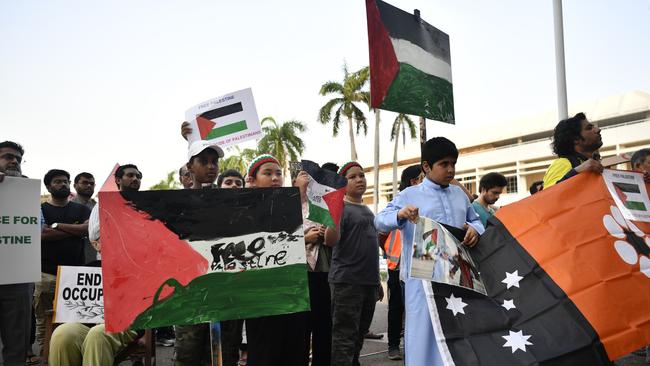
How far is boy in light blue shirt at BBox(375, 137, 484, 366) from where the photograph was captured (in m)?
3.09

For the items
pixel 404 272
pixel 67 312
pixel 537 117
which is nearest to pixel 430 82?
pixel 404 272

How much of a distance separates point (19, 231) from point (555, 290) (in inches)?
152

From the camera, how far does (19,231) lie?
3.74 meters

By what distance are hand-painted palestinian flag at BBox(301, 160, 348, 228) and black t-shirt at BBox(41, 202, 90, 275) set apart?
11.5 feet

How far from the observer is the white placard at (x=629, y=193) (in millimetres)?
3104

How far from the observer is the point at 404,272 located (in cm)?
350

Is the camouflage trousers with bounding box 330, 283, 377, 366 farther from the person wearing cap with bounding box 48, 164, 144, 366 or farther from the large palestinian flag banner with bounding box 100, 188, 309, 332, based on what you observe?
the person wearing cap with bounding box 48, 164, 144, 366

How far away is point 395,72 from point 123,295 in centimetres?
309

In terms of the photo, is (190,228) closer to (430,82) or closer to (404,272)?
(404,272)

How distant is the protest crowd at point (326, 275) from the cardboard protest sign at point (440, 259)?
0.40ft

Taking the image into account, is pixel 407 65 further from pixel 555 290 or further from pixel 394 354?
pixel 394 354

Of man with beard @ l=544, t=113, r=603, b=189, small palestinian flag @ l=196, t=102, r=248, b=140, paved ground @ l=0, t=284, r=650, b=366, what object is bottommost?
paved ground @ l=0, t=284, r=650, b=366

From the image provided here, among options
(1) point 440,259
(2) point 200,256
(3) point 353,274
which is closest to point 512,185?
(3) point 353,274

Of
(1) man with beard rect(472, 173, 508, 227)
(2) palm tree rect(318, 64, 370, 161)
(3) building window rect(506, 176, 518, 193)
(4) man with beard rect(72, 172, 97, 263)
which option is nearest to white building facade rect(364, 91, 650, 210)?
(3) building window rect(506, 176, 518, 193)
